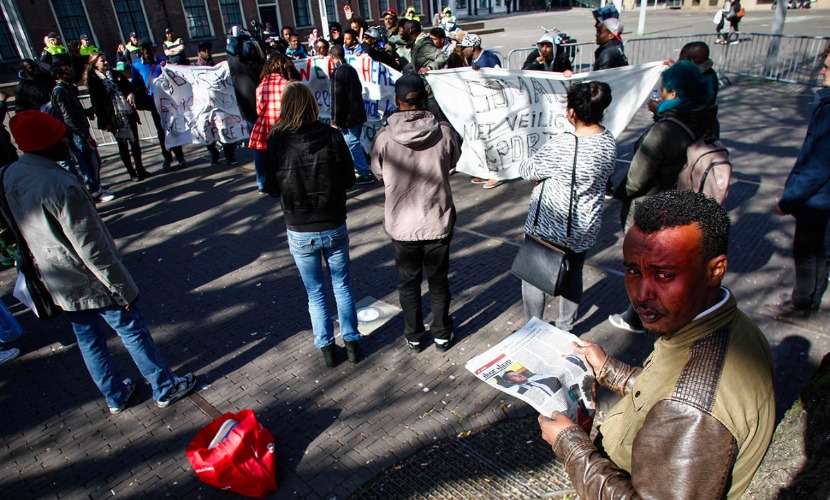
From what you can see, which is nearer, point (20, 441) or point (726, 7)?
point (20, 441)

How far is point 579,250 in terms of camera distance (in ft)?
11.3

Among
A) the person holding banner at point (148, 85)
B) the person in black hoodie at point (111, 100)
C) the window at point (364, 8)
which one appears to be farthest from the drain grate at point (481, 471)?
the window at point (364, 8)

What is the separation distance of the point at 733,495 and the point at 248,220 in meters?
6.41

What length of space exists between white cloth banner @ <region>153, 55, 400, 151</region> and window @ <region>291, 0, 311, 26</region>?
26.6m

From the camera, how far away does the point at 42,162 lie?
2912 mm

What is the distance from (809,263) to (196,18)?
106 feet

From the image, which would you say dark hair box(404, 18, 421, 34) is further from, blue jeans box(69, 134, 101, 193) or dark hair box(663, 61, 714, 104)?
dark hair box(663, 61, 714, 104)

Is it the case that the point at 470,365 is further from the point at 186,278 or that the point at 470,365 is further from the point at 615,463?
the point at 186,278

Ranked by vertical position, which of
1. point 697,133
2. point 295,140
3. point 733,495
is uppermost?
→ point 295,140

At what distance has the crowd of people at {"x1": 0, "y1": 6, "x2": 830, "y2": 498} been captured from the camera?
4.01ft

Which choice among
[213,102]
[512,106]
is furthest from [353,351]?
[213,102]

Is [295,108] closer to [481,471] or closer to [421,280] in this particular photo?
[421,280]

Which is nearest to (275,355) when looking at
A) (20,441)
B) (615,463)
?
Result: (20,441)

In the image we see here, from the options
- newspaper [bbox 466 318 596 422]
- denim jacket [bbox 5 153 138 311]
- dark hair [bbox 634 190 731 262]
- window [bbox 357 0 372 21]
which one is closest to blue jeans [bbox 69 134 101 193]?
denim jacket [bbox 5 153 138 311]
